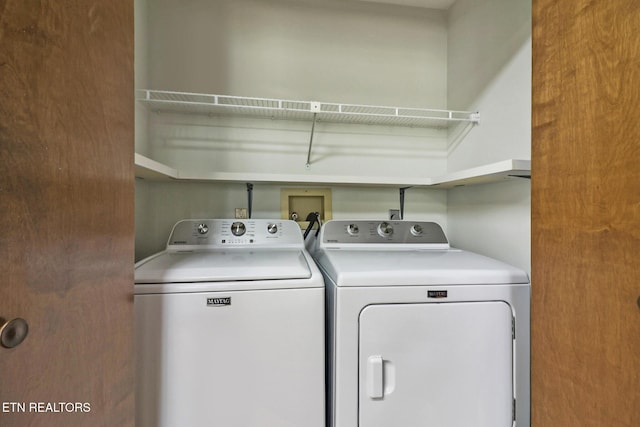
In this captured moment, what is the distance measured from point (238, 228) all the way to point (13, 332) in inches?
38.6

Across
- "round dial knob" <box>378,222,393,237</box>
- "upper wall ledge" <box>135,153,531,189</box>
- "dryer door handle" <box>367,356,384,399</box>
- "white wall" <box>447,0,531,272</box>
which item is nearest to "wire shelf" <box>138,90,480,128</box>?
"white wall" <box>447,0,531,272</box>

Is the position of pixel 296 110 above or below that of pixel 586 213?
above

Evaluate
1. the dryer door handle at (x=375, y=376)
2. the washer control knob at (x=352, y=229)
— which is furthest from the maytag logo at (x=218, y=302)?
the washer control knob at (x=352, y=229)

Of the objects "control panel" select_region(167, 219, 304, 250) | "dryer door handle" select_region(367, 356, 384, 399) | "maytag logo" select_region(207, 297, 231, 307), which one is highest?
"control panel" select_region(167, 219, 304, 250)

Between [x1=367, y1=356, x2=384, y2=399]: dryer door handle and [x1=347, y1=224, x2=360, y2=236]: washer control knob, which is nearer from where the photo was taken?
[x1=367, y1=356, x2=384, y2=399]: dryer door handle

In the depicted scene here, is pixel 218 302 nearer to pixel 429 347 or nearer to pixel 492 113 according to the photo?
pixel 429 347

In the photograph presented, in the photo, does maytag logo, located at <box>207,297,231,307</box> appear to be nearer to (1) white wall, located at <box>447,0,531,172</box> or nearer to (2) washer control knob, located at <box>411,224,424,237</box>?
(2) washer control knob, located at <box>411,224,424,237</box>

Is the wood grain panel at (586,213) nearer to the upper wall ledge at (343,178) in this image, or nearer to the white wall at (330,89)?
the upper wall ledge at (343,178)

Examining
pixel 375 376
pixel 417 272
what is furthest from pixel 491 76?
pixel 375 376

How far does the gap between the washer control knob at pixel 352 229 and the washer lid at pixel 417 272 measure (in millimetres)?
327

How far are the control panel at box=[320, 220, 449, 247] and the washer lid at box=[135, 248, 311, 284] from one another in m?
0.37

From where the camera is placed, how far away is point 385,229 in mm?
1484

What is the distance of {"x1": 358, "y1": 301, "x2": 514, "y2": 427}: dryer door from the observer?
2.94ft

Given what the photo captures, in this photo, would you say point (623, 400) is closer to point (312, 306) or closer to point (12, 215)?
point (312, 306)
